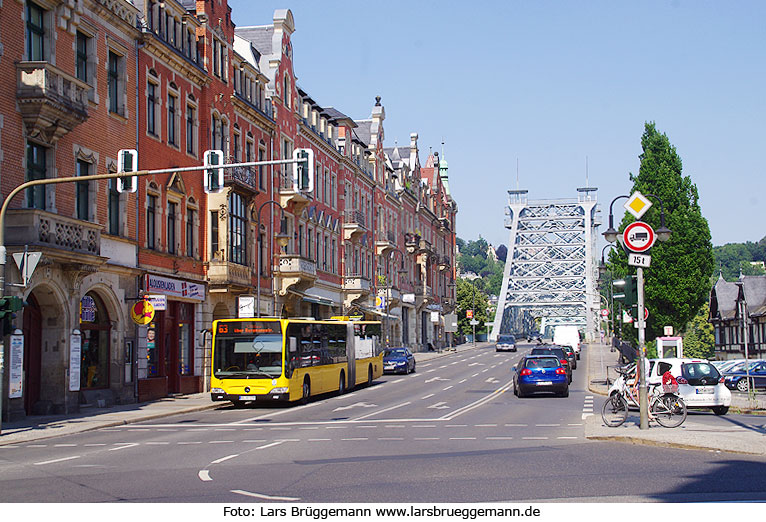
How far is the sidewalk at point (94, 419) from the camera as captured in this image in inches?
816

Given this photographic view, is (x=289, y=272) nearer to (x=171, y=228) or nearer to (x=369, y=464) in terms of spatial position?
(x=171, y=228)

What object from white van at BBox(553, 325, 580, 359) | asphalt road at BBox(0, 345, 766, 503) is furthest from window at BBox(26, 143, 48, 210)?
white van at BBox(553, 325, 580, 359)

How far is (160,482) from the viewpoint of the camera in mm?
12078

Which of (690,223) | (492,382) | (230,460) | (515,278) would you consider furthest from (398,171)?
(515,278)

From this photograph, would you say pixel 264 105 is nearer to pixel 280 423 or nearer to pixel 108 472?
pixel 280 423

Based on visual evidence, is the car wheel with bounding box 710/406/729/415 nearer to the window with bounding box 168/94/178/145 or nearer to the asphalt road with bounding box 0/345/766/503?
the asphalt road with bounding box 0/345/766/503

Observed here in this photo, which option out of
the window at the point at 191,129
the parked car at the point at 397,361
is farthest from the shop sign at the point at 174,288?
the parked car at the point at 397,361

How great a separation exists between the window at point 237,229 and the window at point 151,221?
5.63 m

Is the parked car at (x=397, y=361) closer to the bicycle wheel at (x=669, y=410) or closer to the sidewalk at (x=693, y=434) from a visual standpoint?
the sidewalk at (x=693, y=434)

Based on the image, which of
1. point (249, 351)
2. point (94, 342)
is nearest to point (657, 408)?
point (249, 351)

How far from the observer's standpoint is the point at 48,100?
2516cm

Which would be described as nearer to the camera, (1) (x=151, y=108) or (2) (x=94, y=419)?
(2) (x=94, y=419)

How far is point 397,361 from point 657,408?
31.9 m

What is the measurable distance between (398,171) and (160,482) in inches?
2784
